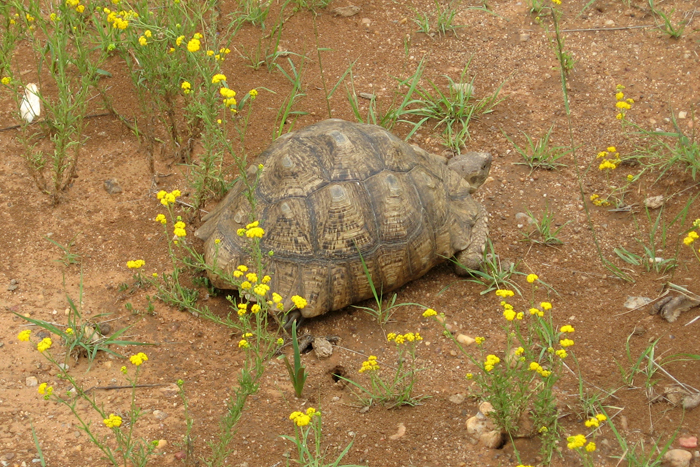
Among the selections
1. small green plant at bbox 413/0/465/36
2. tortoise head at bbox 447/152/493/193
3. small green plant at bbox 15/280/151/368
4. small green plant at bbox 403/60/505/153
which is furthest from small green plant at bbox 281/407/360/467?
small green plant at bbox 413/0/465/36

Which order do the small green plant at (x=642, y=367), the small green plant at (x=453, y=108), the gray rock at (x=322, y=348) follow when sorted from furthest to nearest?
1. the small green plant at (x=453, y=108)
2. the gray rock at (x=322, y=348)
3. the small green plant at (x=642, y=367)

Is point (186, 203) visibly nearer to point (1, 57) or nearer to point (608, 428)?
point (1, 57)

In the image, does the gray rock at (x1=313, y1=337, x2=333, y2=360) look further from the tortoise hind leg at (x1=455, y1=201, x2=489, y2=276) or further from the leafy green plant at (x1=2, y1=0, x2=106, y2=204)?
the leafy green plant at (x1=2, y1=0, x2=106, y2=204)

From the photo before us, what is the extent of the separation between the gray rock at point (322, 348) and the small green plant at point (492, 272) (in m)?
1.09

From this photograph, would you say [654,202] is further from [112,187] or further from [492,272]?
[112,187]

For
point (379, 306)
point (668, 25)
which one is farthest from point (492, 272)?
point (668, 25)

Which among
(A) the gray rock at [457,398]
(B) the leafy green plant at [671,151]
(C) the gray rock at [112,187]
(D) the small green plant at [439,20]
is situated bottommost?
(A) the gray rock at [457,398]

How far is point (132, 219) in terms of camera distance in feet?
17.3

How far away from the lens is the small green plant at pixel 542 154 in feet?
19.1

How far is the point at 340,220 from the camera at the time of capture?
15.3 ft

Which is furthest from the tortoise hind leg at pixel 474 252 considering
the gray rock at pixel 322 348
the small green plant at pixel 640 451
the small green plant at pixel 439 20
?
the small green plant at pixel 439 20

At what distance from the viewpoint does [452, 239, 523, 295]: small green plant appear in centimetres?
495

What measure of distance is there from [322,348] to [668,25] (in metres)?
4.53

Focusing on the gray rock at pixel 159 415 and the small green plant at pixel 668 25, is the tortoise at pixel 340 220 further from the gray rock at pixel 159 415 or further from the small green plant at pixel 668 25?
the small green plant at pixel 668 25
